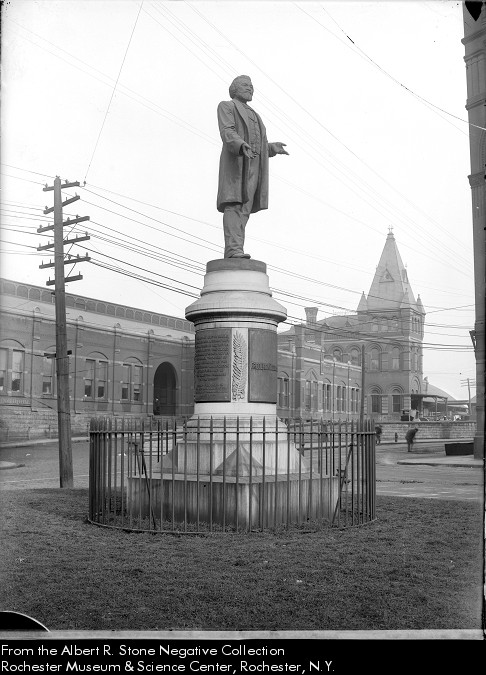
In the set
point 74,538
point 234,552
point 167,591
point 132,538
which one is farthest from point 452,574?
point 74,538

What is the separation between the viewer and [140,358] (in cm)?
5325

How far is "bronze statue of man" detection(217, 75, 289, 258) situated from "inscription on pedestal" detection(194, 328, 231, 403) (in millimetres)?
1357

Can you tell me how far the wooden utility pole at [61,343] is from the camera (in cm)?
1625

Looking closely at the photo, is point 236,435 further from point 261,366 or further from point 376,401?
point 376,401

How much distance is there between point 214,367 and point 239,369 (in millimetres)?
359

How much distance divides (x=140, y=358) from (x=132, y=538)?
4575 centimetres

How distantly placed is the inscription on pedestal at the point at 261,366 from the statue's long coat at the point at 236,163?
2.06 metres

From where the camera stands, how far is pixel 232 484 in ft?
27.6

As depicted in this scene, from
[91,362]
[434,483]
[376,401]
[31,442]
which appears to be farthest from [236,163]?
[376,401]

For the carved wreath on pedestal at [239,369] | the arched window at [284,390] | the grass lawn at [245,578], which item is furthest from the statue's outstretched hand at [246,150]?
the arched window at [284,390]

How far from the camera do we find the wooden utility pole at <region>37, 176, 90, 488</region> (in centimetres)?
1625

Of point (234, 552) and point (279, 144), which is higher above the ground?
point (279, 144)

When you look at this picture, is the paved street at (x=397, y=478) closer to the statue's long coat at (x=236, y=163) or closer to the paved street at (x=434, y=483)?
the paved street at (x=434, y=483)
